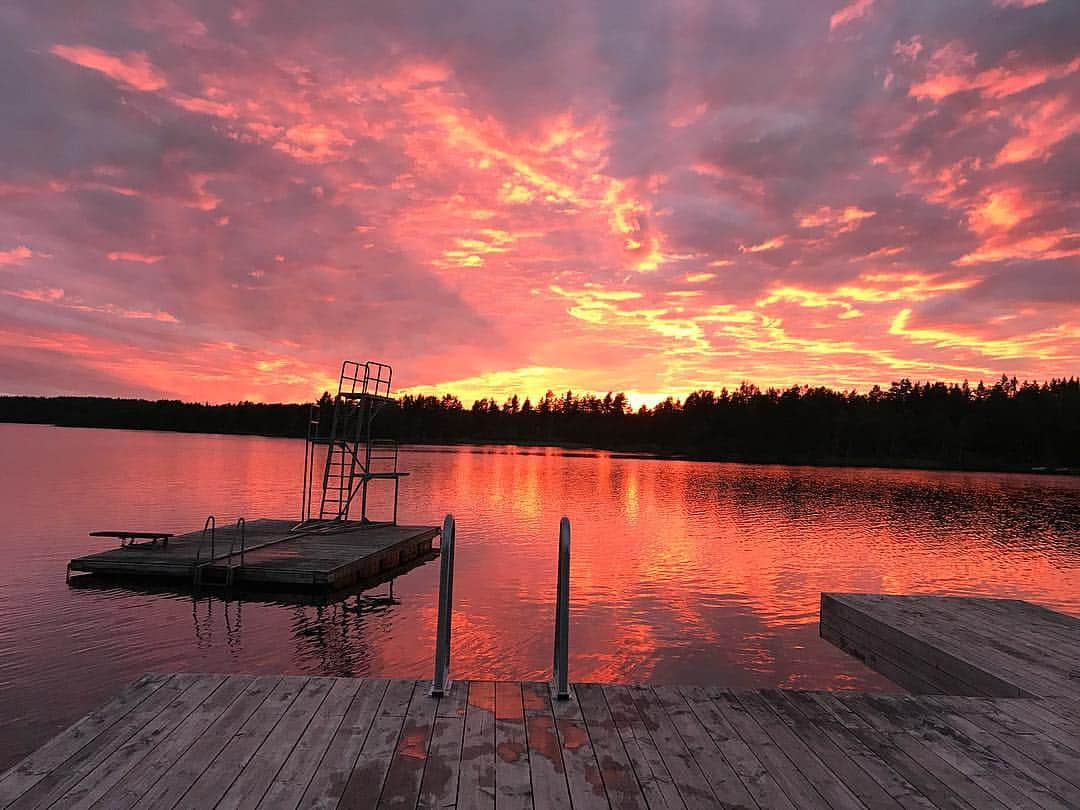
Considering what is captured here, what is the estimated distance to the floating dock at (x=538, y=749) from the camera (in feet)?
12.8

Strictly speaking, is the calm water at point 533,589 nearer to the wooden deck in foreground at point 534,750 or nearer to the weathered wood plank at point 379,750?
the wooden deck in foreground at point 534,750

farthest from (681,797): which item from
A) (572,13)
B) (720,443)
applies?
(720,443)

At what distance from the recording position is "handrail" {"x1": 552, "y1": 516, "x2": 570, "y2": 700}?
5410 millimetres

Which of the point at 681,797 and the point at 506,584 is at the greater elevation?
the point at 681,797

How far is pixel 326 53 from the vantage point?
67.4ft

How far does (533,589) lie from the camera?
18672 mm

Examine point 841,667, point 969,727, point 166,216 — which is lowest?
point 841,667

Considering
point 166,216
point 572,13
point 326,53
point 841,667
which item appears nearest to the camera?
point 841,667

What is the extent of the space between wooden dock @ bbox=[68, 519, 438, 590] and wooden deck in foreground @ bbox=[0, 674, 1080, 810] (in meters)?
11.9

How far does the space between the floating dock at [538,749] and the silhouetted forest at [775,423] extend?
119 meters

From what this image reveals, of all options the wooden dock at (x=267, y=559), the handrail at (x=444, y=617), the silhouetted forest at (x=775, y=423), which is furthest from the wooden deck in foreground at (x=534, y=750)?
the silhouetted forest at (x=775, y=423)

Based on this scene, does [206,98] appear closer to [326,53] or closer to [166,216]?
[326,53]

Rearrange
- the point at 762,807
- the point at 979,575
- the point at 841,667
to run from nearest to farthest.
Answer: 1. the point at 762,807
2. the point at 841,667
3. the point at 979,575

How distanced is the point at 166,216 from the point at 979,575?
120ft
